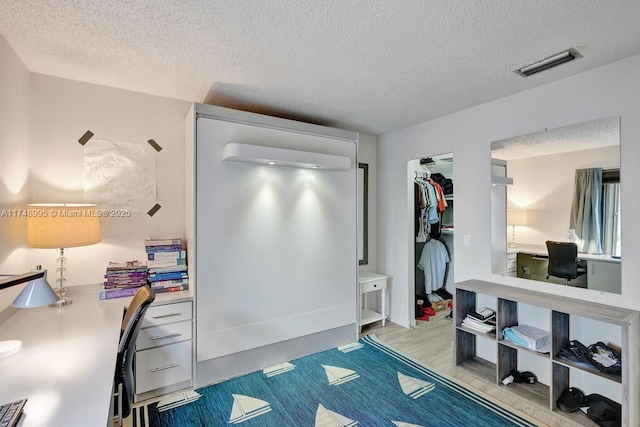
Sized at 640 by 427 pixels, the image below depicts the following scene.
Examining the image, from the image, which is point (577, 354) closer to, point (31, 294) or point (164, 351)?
point (164, 351)

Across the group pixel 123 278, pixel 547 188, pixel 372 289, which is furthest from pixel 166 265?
pixel 547 188

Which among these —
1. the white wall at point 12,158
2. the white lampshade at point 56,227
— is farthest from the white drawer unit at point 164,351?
the white wall at point 12,158

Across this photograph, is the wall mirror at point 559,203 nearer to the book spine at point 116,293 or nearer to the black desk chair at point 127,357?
the black desk chair at point 127,357

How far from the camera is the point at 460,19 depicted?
1.64 m

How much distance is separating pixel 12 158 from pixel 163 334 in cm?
156

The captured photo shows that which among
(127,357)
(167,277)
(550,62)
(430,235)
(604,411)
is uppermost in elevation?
(550,62)

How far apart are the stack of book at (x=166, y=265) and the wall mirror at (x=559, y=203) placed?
2794mm

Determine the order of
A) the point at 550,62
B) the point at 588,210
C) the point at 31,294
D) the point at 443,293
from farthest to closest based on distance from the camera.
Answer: the point at 443,293 < the point at 588,210 < the point at 550,62 < the point at 31,294

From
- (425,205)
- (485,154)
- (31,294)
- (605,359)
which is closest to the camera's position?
(31,294)

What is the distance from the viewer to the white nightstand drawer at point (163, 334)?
2252 millimetres

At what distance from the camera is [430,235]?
172 inches

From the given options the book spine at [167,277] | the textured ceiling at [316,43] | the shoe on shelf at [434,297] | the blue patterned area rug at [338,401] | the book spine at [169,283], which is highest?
the textured ceiling at [316,43]

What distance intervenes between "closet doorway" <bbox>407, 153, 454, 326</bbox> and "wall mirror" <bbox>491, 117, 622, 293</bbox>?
3.60 ft

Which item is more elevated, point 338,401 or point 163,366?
point 163,366
